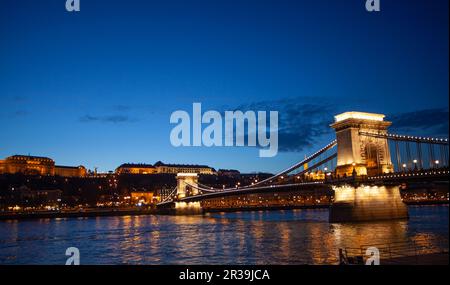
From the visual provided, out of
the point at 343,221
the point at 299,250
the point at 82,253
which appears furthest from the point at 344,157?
the point at 82,253

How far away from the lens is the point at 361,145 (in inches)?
1815

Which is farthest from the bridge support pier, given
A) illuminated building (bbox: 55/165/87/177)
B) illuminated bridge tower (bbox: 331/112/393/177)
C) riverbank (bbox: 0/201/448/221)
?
illuminated building (bbox: 55/165/87/177)

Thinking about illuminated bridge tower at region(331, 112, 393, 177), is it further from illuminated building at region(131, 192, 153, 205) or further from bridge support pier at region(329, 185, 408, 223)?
illuminated building at region(131, 192, 153, 205)

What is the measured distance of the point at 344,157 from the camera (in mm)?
46812

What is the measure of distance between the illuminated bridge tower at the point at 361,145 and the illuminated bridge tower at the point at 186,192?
5465 centimetres

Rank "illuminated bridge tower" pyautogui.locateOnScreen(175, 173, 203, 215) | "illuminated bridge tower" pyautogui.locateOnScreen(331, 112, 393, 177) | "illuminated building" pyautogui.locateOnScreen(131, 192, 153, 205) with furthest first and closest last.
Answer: "illuminated building" pyautogui.locateOnScreen(131, 192, 153, 205) → "illuminated bridge tower" pyautogui.locateOnScreen(175, 173, 203, 215) → "illuminated bridge tower" pyautogui.locateOnScreen(331, 112, 393, 177)

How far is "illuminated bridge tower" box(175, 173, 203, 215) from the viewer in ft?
318

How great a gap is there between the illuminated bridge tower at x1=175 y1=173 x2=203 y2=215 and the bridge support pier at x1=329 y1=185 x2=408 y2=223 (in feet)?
187

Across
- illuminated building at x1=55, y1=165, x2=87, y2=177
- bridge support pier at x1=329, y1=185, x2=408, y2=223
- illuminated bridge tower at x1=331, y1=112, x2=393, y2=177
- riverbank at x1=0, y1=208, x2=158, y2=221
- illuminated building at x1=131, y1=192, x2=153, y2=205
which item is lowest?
riverbank at x1=0, y1=208, x2=158, y2=221

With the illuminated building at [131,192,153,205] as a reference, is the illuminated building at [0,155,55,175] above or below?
above

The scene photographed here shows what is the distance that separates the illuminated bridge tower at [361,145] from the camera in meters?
45.6

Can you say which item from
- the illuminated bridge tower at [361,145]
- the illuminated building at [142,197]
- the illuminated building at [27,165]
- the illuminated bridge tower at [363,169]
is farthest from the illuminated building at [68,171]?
the illuminated bridge tower at [363,169]

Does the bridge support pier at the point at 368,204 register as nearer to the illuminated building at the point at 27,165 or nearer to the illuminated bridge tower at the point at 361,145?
the illuminated bridge tower at the point at 361,145

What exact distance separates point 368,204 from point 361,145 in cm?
725
